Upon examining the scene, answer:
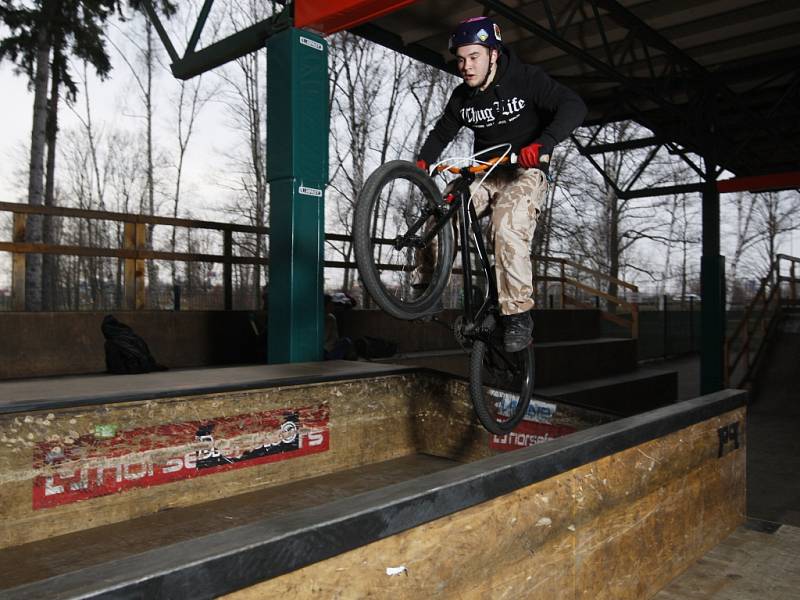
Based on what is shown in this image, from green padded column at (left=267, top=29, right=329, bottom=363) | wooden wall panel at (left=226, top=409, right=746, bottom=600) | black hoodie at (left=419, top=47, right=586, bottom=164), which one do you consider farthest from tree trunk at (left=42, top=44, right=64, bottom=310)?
wooden wall panel at (left=226, top=409, right=746, bottom=600)

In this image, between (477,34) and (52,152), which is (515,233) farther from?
(52,152)

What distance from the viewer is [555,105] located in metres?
3.32

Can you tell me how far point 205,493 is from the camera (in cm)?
337

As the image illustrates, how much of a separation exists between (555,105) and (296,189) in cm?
278

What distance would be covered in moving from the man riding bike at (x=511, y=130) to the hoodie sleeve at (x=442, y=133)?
0.02 m

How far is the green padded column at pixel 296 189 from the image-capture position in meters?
5.53

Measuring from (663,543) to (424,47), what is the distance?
7.77 m

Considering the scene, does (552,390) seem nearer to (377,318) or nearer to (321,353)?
(377,318)

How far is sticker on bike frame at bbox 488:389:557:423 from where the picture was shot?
4133 millimetres

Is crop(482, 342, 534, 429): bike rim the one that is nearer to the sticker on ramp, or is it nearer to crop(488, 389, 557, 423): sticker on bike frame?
crop(488, 389, 557, 423): sticker on bike frame

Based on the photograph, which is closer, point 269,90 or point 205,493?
point 205,493

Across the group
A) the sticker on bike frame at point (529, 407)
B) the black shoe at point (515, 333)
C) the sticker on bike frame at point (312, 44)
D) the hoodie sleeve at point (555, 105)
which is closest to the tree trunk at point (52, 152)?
the sticker on bike frame at point (312, 44)

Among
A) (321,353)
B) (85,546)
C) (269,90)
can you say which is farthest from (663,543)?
(269,90)

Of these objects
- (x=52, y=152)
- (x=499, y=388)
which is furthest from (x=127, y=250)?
(x=52, y=152)
